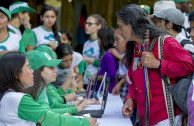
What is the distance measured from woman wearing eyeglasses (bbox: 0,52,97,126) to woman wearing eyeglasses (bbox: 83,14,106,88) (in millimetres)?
2790

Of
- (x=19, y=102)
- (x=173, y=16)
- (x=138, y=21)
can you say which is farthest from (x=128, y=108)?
(x=19, y=102)

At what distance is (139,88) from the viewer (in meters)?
2.51

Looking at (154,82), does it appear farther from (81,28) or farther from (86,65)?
(81,28)

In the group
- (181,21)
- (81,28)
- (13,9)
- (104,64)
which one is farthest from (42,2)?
(181,21)

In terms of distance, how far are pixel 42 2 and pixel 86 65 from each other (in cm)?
342

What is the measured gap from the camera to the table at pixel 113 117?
2.58 metres

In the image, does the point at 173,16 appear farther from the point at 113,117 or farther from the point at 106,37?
the point at 106,37

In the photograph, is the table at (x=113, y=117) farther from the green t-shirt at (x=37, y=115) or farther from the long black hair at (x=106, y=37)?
the long black hair at (x=106, y=37)

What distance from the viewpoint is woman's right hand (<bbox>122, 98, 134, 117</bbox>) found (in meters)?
2.69

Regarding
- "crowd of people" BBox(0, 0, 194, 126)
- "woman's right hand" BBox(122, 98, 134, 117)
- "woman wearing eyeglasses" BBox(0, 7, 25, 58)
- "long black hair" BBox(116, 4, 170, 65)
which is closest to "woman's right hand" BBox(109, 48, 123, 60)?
"crowd of people" BBox(0, 0, 194, 126)

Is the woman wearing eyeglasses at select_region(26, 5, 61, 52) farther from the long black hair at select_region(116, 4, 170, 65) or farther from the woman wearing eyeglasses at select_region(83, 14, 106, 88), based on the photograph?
the long black hair at select_region(116, 4, 170, 65)

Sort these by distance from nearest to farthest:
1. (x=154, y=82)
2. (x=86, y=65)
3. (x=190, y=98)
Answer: (x=190, y=98)
(x=154, y=82)
(x=86, y=65)

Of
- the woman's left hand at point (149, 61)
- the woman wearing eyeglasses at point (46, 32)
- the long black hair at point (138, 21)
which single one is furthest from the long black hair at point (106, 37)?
the woman's left hand at point (149, 61)

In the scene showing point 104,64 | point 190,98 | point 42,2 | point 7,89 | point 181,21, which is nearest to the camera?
point 7,89
